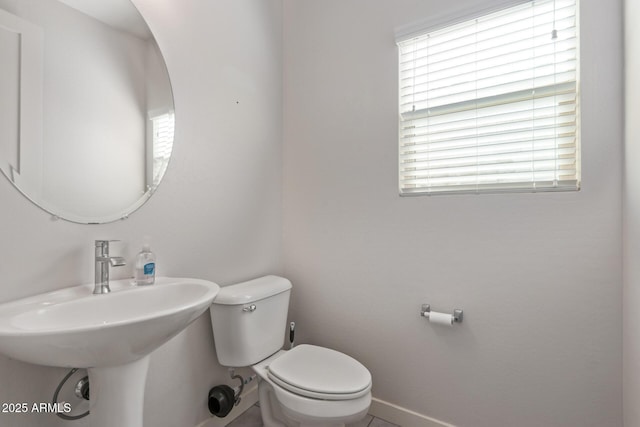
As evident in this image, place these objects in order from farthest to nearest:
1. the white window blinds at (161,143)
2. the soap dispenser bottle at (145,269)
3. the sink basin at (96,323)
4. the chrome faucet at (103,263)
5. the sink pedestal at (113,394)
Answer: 1. the white window blinds at (161,143)
2. the soap dispenser bottle at (145,269)
3. the chrome faucet at (103,263)
4. the sink pedestal at (113,394)
5. the sink basin at (96,323)

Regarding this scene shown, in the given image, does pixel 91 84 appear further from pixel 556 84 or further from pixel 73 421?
pixel 556 84

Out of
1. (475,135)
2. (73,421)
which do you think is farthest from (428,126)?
(73,421)

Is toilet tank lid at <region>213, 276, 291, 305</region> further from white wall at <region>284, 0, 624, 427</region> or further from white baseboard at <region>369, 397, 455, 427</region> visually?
white baseboard at <region>369, 397, 455, 427</region>

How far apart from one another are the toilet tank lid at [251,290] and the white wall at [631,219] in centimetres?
133

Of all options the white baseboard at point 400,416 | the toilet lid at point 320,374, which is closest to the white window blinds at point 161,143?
the toilet lid at point 320,374

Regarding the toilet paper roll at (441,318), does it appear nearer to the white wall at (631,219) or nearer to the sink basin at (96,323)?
the white wall at (631,219)

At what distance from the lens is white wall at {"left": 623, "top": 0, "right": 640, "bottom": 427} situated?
3.01ft

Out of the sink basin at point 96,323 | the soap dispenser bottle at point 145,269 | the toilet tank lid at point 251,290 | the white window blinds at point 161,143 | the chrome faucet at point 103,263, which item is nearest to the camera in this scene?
the sink basin at point 96,323

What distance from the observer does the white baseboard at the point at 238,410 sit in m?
1.50

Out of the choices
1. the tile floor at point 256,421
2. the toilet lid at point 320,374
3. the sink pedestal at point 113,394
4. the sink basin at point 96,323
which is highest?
the sink basin at point 96,323

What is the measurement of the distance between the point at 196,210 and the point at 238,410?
108 centimetres

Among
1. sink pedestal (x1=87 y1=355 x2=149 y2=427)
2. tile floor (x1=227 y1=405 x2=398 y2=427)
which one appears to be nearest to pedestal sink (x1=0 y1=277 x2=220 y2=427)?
sink pedestal (x1=87 y1=355 x2=149 y2=427)

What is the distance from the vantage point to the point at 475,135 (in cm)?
140

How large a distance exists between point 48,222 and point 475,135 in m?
1.66
